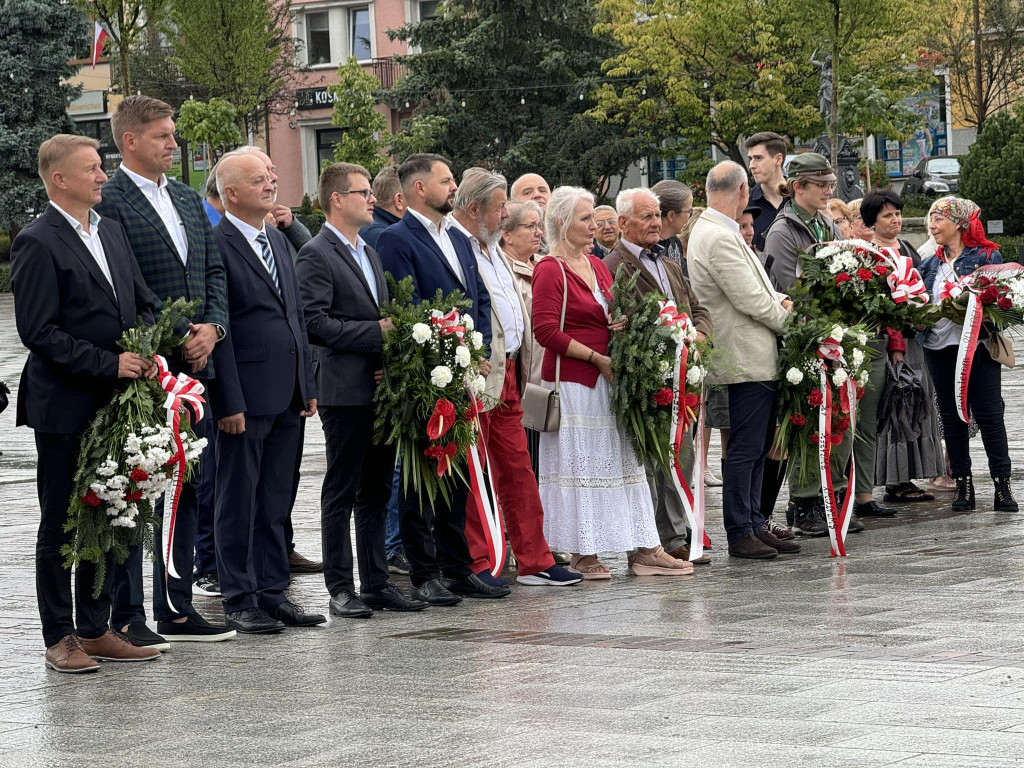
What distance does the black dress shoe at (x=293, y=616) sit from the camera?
7.79m

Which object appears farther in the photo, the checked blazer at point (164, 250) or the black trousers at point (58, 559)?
the checked blazer at point (164, 250)

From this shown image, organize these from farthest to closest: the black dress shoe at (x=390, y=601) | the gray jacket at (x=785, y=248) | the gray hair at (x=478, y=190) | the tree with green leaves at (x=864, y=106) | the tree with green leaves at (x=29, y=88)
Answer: the tree with green leaves at (x=29, y=88) → the tree with green leaves at (x=864, y=106) → the gray jacket at (x=785, y=248) → the gray hair at (x=478, y=190) → the black dress shoe at (x=390, y=601)

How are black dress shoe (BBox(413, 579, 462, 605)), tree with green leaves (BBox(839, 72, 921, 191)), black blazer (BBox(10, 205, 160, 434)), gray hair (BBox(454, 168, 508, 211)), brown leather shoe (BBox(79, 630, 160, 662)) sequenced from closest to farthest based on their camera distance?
1. black blazer (BBox(10, 205, 160, 434))
2. brown leather shoe (BBox(79, 630, 160, 662))
3. black dress shoe (BBox(413, 579, 462, 605))
4. gray hair (BBox(454, 168, 508, 211))
5. tree with green leaves (BBox(839, 72, 921, 191))

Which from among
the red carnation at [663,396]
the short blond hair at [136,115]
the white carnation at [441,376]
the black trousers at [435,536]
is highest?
the short blond hair at [136,115]

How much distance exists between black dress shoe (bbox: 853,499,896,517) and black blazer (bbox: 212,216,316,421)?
5.11 meters

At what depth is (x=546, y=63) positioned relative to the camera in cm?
5166

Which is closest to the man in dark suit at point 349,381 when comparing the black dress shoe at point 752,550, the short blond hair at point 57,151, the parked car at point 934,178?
the short blond hair at point 57,151

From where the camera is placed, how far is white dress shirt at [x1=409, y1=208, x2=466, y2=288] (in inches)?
340

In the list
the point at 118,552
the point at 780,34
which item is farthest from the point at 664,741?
the point at 780,34

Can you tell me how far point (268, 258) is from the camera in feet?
25.8

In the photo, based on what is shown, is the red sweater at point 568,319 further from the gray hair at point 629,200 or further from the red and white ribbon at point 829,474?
the red and white ribbon at point 829,474

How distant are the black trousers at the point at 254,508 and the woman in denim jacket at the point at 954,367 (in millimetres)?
5497

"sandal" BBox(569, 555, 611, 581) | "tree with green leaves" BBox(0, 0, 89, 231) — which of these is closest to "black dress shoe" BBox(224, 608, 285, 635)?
"sandal" BBox(569, 555, 611, 581)

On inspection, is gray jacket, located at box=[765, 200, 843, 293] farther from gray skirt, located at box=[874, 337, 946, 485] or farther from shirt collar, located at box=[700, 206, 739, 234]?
gray skirt, located at box=[874, 337, 946, 485]
